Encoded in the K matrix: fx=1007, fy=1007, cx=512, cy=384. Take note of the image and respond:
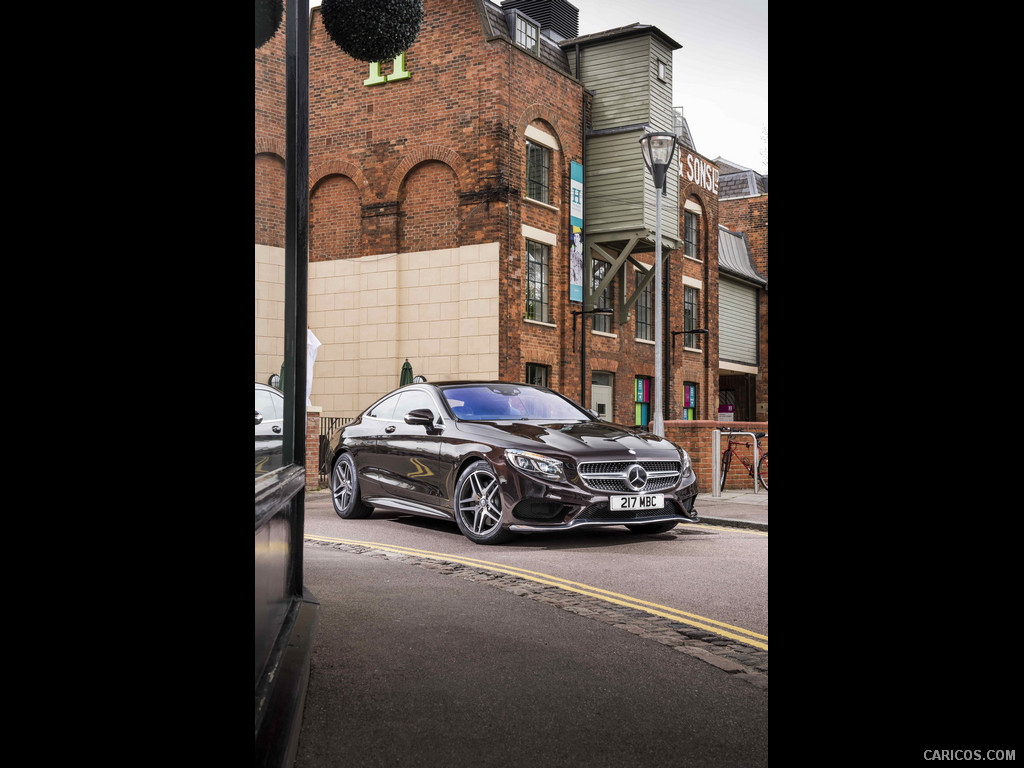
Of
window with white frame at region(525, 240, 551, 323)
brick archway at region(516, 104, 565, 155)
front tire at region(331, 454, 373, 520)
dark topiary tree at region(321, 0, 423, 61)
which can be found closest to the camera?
dark topiary tree at region(321, 0, 423, 61)

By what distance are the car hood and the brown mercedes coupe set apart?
0.04 feet

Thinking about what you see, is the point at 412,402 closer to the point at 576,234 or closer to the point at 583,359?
the point at 583,359

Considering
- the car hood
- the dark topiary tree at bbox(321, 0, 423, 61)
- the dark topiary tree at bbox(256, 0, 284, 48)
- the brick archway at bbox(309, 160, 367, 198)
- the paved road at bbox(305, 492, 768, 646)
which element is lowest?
the paved road at bbox(305, 492, 768, 646)

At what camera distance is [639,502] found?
345 inches

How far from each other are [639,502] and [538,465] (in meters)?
0.98

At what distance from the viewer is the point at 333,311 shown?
78.6 ft

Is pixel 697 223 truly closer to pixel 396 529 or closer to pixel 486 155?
pixel 486 155

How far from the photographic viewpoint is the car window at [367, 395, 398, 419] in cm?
1048

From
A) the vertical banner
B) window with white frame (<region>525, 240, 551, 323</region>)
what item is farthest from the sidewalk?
the vertical banner

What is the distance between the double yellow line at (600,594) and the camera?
517 cm

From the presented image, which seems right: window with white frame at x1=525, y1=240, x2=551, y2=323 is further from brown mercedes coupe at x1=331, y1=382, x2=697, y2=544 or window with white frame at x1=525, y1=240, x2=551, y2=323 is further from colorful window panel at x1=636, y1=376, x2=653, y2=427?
brown mercedes coupe at x1=331, y1=382, x2=697, y2=544

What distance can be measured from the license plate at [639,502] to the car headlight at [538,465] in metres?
0.54
